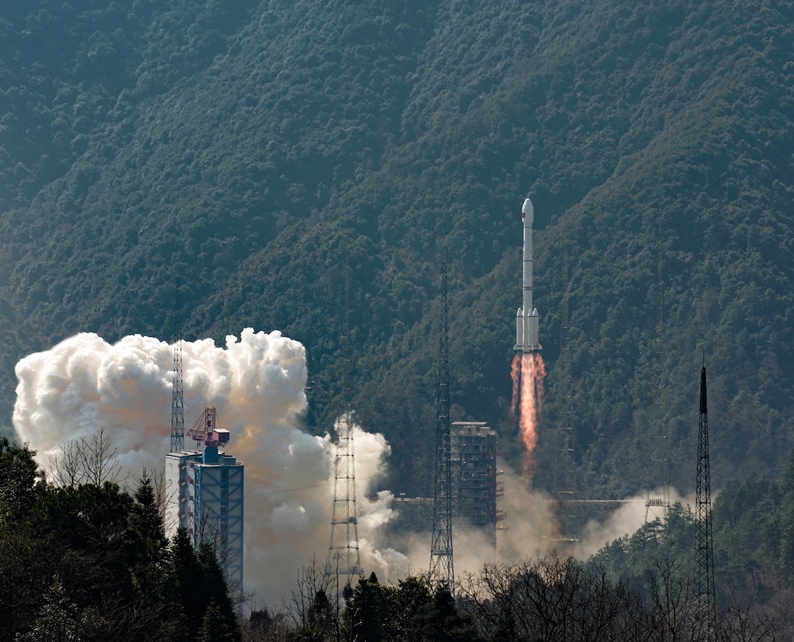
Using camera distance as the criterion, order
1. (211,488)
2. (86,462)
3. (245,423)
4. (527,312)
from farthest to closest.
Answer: (527,312)
(245,423)
(211,488)
(86,462)

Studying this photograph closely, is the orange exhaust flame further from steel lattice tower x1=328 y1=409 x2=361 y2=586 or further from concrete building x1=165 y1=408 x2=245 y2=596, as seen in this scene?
concrete building x1=165 y1=408 x2=245 y2=596

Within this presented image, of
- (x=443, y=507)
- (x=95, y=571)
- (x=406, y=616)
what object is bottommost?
(x=406, y=616)

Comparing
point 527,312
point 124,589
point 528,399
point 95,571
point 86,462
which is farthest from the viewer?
point 528,399

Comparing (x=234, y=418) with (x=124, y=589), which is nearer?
(x=124, y=589)

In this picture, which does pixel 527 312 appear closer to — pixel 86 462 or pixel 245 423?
pixel 245 423

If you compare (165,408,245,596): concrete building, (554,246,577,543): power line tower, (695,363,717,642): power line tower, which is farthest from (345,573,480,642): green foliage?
(554,246,577,543): power line tower

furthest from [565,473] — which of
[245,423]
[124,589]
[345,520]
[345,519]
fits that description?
[124,589]
